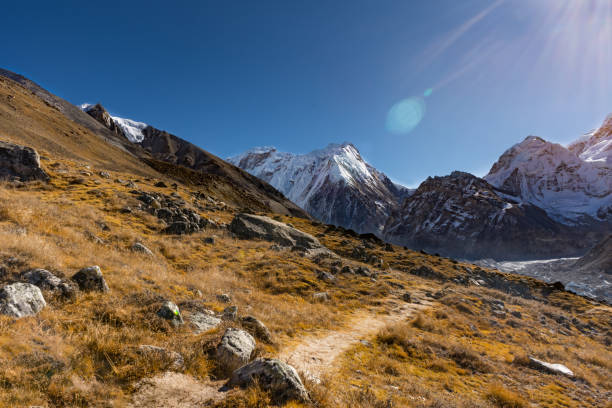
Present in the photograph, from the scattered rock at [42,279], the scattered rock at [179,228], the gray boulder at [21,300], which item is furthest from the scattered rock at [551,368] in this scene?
the scattered rock at [179,228]

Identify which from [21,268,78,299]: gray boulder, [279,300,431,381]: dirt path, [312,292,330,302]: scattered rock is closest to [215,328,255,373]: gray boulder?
[279,300,431,381]: dirt path

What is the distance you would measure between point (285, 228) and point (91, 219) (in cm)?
1692

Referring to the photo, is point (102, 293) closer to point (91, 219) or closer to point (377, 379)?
point (377, 379)

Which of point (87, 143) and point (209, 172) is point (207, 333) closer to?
point (87, 143)

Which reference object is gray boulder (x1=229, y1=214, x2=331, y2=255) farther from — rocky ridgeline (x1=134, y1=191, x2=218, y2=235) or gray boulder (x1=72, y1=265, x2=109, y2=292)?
gray boulder (x1=72, y1=265, x2=109, y2=292)

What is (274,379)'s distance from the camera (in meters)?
5.04

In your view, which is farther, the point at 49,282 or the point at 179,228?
the point at 179,228

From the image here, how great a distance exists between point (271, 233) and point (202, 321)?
18668 mm

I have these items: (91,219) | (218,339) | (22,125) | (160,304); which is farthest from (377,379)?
(22,125)

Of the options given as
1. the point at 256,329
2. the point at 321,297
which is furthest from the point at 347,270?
the point at 256,329

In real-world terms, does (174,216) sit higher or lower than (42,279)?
higher

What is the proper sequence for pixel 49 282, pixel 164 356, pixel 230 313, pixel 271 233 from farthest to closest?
pixel 271 233
pixel 230 313
pixel 49 282
pixel 164 356

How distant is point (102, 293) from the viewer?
7.42 meters

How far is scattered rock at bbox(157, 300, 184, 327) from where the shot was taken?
7111 millimetres
